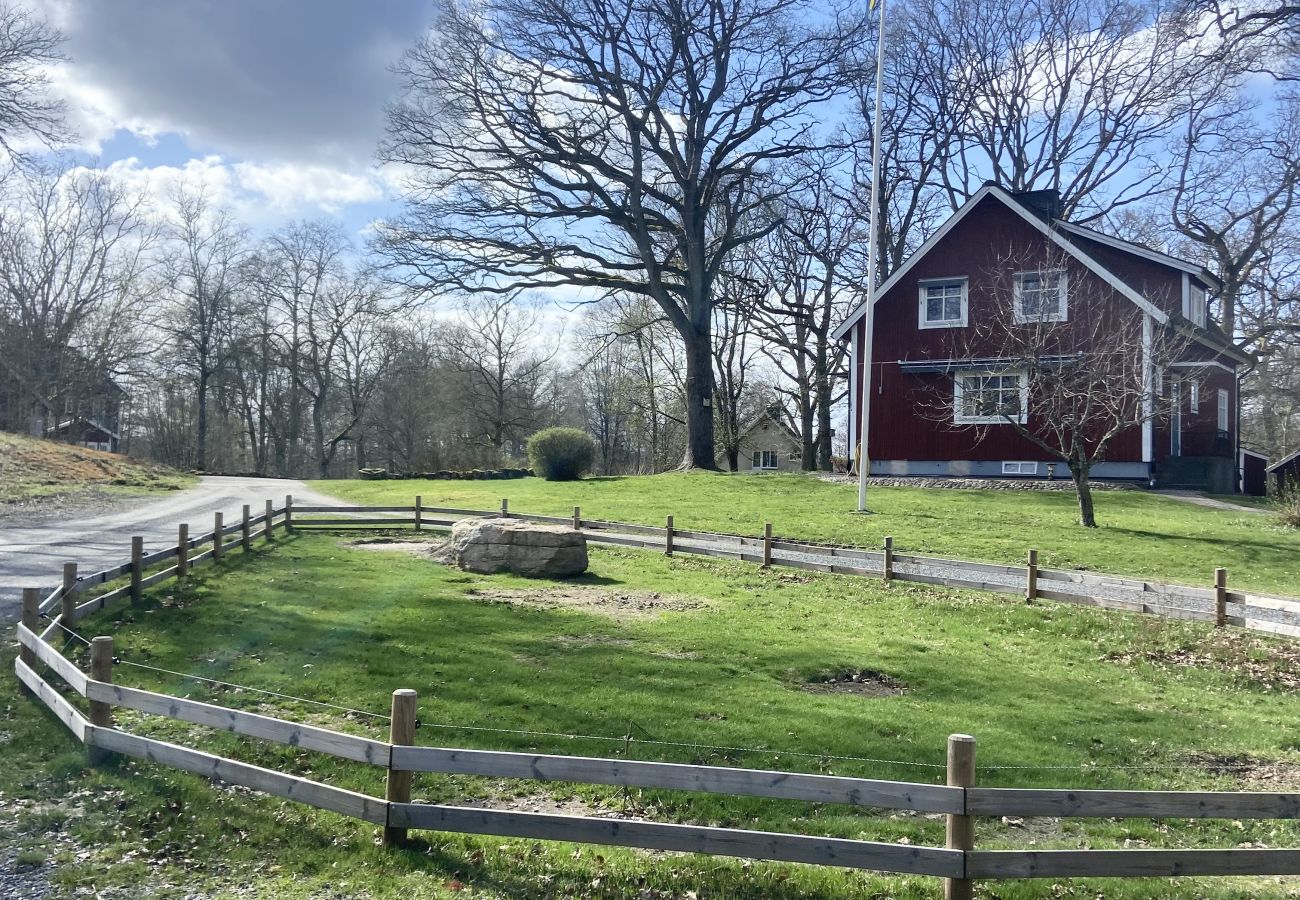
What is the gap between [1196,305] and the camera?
31359 mm

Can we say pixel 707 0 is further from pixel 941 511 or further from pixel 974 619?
pixel 974 619

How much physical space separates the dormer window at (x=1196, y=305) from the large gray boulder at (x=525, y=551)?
79.4 feet

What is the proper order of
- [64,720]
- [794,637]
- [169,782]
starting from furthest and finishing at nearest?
[794,637], [64,720], [169,782]

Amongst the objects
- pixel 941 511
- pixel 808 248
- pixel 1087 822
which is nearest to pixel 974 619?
pixel 1087 822

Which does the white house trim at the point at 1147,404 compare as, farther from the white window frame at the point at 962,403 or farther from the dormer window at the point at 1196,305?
the white window frame at the point at 962,403

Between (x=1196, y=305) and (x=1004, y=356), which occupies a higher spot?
(x=1196, y=305)

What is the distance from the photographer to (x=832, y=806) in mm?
7152

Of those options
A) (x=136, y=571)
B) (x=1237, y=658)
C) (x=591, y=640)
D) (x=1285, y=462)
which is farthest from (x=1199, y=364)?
(x=136, y=571)

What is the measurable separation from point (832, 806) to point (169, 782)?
5143 millimetres

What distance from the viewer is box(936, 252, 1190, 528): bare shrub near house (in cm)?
2269

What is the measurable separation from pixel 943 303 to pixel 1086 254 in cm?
479

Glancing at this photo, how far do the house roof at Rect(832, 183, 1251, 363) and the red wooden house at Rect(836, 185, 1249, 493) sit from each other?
51 mm

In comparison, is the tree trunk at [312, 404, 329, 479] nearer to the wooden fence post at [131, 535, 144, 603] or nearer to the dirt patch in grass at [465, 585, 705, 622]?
the dirt patch in grass at [465, 585, 705, 622]

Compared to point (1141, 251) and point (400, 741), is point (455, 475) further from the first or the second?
point (400, 741)
